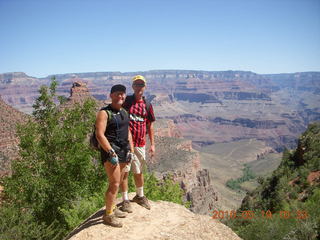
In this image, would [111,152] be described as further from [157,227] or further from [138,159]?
[157,227]

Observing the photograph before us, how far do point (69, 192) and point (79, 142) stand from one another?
233 cm

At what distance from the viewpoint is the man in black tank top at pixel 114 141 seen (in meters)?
5.64

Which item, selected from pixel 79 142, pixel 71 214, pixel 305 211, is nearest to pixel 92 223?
pixel 71 214

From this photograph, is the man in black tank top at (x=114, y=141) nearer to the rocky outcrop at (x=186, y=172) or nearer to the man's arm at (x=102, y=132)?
the man's arm at (x=102, y=132)

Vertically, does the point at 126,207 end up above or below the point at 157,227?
above

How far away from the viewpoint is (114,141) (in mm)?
5867

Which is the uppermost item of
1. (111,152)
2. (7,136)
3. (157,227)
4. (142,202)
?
(111,152)

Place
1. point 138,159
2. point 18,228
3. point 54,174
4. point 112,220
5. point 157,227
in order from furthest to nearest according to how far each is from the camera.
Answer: point 54,174, point 18,228, point 138,159, point 157,227, point 112,220

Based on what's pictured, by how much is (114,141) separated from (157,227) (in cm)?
211

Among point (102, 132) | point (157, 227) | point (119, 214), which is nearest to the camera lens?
point (102, 132)

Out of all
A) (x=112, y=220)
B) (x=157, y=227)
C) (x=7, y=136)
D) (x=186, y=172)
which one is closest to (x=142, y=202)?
(x=157, y=227)

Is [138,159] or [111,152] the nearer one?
[111,152]

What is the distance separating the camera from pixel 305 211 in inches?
513

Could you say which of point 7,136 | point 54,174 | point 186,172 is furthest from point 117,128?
point 186,172
